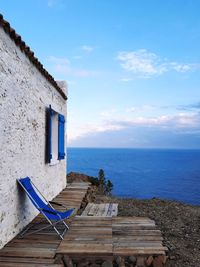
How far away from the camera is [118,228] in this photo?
5.13 meters

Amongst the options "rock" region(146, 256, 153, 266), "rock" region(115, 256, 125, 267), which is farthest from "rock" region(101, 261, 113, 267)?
"rock" region(146, 256, 153, 266)

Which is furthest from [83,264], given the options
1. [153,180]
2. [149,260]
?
[153,180]

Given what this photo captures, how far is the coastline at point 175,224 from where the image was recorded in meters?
4.82

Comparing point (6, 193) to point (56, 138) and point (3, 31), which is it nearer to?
point (3, 31)

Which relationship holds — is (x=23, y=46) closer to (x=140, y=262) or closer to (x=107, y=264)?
(x=107, y=264)

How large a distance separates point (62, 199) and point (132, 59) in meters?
6.07

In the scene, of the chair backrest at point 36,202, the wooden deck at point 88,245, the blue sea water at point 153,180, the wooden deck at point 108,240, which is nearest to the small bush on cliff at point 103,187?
the wooden deck at point 108,240

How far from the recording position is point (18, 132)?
454 centimetres

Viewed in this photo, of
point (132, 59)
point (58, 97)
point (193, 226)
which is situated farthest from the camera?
point (132, 59)

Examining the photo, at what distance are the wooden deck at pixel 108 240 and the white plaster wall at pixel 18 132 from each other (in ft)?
2.63

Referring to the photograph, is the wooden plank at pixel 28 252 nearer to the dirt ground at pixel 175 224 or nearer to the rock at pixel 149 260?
the rock at pixel 149 260

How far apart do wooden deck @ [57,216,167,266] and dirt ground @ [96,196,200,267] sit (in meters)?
0.50

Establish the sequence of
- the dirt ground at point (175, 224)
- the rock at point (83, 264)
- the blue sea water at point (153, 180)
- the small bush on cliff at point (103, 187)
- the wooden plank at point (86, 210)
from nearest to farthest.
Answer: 1. the rock at point (83, 264)
2. the dirt ground at point (175, 224)
3. the wooden plank at point (86, 210)
4. the small bush on cliff at point (103, 187)
5. the blue sea water at point (153, 180)

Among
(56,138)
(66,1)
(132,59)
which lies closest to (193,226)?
(56,138)
